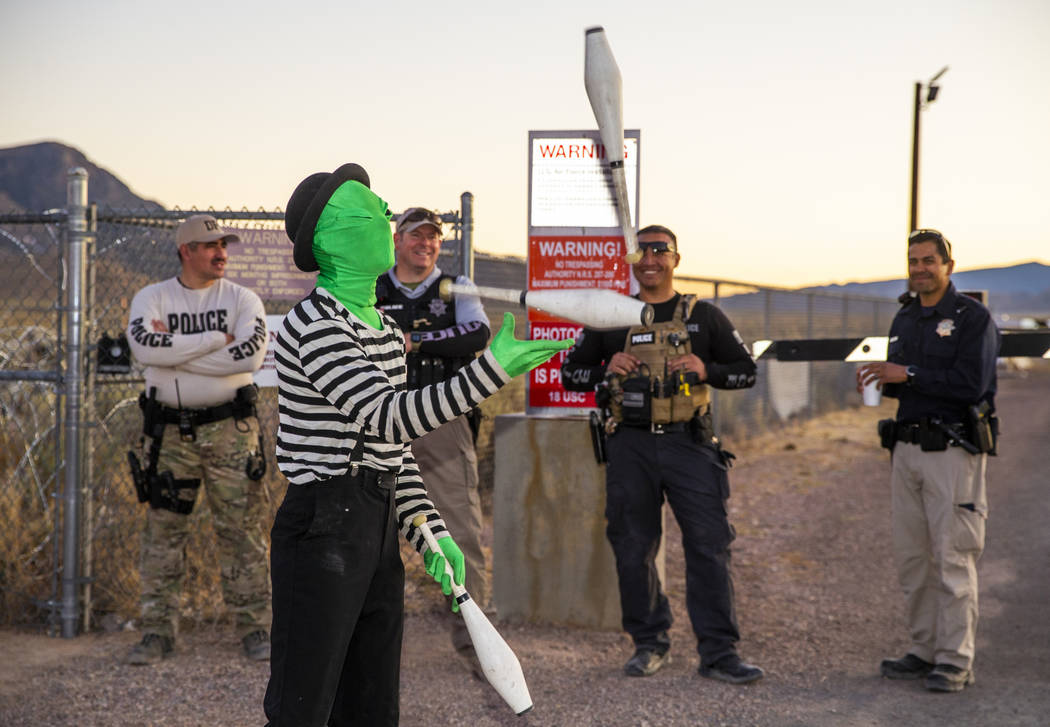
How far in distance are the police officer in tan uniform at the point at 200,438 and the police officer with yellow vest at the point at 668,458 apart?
1870 millimetres

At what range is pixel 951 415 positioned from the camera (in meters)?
5.05

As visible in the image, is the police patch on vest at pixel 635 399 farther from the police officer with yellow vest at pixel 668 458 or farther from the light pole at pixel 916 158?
the light pole at pixel 916 158

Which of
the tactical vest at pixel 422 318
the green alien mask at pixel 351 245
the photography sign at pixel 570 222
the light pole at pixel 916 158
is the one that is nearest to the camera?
the green alien mask at pixel 351 245

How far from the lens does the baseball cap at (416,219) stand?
17.1 ft

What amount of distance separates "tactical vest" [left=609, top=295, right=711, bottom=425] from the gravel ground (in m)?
1.35

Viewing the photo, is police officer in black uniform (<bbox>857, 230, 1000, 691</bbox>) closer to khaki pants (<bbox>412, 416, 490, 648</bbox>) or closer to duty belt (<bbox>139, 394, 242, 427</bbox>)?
khaki pants (<bbox>412, 416, 490, 648</bbox>)

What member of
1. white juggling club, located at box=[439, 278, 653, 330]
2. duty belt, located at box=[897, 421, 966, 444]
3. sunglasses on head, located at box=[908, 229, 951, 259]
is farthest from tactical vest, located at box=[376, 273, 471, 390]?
white juggling club, located at box=[439, 278, 653, 330]

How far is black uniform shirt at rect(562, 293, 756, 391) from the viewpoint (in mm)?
5234

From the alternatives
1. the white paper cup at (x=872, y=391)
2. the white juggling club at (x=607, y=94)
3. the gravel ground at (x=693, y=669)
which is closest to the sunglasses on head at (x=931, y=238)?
the white paper cup at (x=872, y=391)

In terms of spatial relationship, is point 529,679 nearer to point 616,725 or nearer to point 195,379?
point 616,725

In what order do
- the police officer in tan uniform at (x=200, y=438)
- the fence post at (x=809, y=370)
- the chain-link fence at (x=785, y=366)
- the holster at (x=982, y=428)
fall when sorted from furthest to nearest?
the fence post at (x=809, y=370) → the chain-link fence at (x=785, y=366) → the police officer in tan uniform at (x=200, y=438) → the holster at (x=982, y=428)

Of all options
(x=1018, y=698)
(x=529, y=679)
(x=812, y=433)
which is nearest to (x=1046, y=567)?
(x=1018, y=698)

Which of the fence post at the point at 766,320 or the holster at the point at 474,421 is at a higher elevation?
the fence post at the point at 766,320

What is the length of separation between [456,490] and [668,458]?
110 cm
